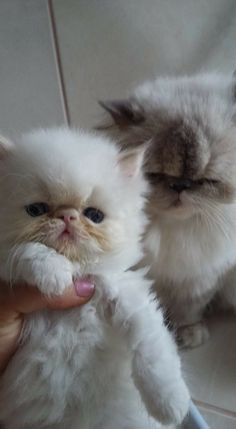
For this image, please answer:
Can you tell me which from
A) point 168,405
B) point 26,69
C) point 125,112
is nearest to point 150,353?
point 168,405

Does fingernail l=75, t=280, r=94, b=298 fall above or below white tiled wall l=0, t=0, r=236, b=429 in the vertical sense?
below

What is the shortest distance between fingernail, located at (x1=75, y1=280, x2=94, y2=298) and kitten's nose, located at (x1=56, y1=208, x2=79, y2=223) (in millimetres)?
104

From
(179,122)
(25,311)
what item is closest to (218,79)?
(179,122)

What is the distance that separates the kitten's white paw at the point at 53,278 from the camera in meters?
0.68

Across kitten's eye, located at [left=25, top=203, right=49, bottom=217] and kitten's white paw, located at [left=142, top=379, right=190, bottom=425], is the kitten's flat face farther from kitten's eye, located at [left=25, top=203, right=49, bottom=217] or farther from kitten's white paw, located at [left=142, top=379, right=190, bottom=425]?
kitten's white paw, located at [left=142, top=379, right=190, bottom=425]

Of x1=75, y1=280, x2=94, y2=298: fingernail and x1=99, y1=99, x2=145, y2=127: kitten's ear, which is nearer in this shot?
x1=75, y1=280, x2=94, y2=298: fingernail

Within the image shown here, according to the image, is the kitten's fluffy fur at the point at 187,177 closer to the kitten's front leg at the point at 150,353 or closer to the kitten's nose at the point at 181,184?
the kitten's nose at the point at 181,184

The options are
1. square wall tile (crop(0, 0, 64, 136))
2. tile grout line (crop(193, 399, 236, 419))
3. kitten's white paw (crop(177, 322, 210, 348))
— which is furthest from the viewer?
square wall tile (crop(0, 0, 64, 136))

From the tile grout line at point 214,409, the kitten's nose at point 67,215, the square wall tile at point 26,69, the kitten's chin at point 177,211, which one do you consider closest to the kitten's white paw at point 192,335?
the tile grout line at point 214,409

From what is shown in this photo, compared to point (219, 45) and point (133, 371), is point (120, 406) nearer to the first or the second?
point (133, 371)

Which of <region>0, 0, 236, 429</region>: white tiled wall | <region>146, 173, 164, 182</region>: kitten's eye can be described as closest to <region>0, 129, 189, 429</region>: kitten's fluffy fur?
<region>146, 173, 164, 182</region>: kitten's eye

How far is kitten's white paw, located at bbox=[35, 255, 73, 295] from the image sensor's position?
68 cm

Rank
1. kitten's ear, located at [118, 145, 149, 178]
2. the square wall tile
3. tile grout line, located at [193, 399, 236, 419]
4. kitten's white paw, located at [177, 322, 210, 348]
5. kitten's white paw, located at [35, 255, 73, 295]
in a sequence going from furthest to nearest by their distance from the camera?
the square wall tile
kitten's white paw, located at [177, 322, 210, 348]
tile grout line, located at [193, 399, 236, 419]
kitten's ear, located at [118, 145, 149, 178]
kitten's white paw, located at [35, 255, 73, 295]

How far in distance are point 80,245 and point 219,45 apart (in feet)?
A: 3.01
